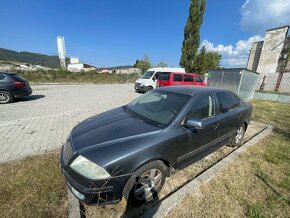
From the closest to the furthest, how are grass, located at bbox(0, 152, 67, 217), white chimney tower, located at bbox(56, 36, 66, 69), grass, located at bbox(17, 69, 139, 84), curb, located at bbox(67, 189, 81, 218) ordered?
curb, located at bbox(67, 189, 81, 218) → grass, located at bbox(0, 152, 67, 217) → grass, located at bbox(17, 69, 139, 84) → white chimney tower, located at bbox(56, 36, 66, 69)

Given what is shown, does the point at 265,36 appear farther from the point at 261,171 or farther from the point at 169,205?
the point at 169,205

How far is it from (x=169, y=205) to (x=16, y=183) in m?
2.40

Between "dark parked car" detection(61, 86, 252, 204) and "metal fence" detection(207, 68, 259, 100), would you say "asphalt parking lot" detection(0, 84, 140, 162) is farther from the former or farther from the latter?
"metal fence" detection(207, 68, 259, 100)

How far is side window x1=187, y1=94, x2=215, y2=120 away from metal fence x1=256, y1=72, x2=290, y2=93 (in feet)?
63.4

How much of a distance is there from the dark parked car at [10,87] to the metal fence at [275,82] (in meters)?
22.8

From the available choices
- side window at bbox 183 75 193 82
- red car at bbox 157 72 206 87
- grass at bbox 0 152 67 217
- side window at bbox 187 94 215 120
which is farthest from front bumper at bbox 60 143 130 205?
side window at bbox 183 75 193 82

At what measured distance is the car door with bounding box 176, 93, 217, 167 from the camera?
2.49 metres

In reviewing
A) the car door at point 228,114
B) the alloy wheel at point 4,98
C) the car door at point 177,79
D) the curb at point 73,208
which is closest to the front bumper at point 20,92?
the alloy wheel at point 4,98

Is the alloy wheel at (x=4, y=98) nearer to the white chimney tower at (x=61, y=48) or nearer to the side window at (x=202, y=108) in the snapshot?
the side window at (x=202, y=108)

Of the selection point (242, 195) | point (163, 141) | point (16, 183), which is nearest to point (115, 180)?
point (163, 141)

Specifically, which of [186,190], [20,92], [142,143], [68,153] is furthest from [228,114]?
[20,92]

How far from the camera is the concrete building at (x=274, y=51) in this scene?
77.6 ft

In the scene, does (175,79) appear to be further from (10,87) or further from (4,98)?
(4,98)

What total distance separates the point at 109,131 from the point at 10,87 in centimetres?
826
